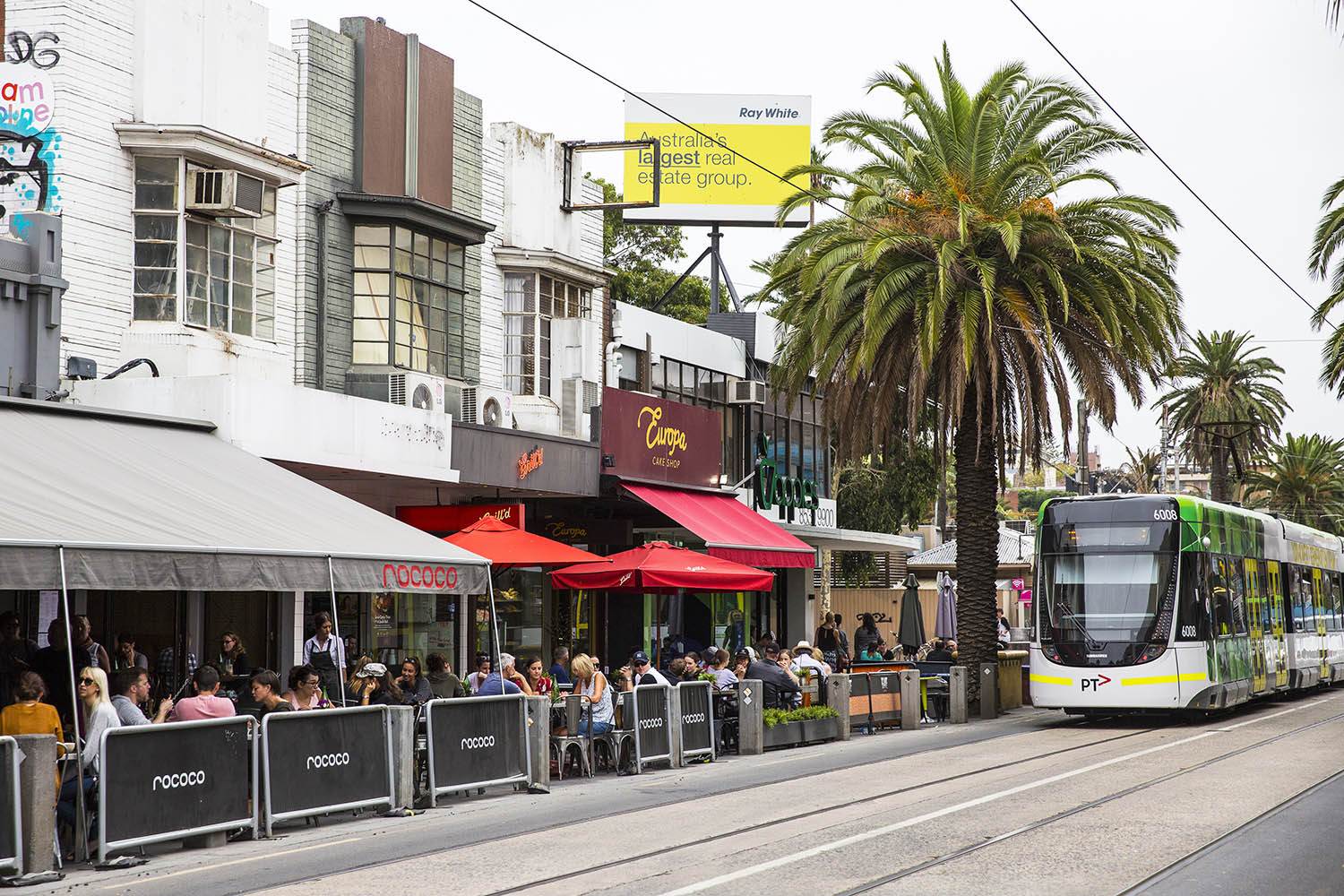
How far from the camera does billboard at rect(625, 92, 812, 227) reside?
1564 inches

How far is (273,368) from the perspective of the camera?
1945 cm

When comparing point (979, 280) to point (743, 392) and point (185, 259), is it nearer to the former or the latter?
point (743, 392)

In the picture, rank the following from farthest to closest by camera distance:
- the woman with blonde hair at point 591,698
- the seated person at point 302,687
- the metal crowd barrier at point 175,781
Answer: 1. the woman with blonde hair at point 591,698
2. the seated person at point 302,687
3. the metal crowd barrier at point 175,781

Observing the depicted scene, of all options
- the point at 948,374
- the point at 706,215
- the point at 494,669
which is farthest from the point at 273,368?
the point at 706,215

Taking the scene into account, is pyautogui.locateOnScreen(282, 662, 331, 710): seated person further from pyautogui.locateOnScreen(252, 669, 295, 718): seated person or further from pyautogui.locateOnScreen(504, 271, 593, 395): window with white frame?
pyautogui.locateOnScreen(504, 271, 593, 395): window with white frame

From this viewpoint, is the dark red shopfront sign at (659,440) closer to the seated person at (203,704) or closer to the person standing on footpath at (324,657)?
the person standing on footpath at (324,657)

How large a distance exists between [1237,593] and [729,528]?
29.4ft

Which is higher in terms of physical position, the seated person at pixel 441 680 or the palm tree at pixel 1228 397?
the palm tree at pixel 1228 397

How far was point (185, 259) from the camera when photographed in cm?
1827

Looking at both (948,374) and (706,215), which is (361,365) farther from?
(706,215)

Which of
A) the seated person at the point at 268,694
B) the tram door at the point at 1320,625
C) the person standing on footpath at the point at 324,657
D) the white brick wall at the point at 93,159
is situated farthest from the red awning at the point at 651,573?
the tram door at the point at 1320,625

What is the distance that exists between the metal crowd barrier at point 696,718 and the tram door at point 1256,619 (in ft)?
39.6

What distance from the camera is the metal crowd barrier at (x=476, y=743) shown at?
14.3 metres

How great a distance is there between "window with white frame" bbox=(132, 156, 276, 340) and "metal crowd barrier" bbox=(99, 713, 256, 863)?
25.1ft
